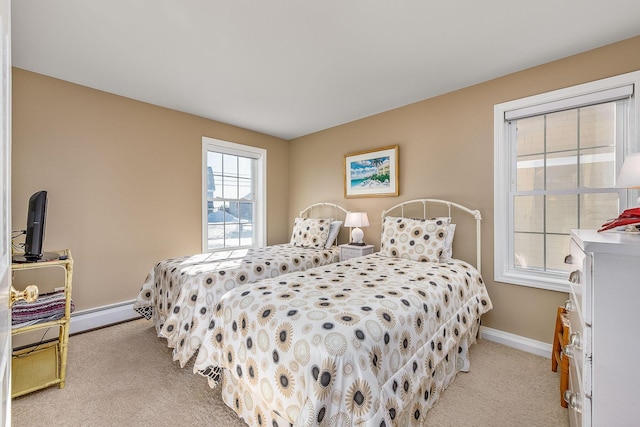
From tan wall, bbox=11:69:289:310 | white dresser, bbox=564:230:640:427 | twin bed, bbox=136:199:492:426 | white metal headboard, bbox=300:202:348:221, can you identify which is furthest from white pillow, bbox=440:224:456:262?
tan wall, bbox=11:69:289:310

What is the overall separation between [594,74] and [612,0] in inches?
24.9

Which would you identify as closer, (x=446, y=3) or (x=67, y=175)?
(x=446, y=3)

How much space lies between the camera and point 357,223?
3.37m

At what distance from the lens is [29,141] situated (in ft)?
8.23

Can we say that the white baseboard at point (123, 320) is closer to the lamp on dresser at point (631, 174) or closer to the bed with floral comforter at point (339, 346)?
the bed with floral comforter at point (339, 346)

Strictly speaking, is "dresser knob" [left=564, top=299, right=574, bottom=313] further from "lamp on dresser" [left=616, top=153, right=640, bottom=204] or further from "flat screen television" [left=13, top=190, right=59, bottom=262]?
"flat screen television" [left=13, top=190, right=59, bottom=262]

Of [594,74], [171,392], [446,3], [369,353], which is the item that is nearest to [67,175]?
[171,392]

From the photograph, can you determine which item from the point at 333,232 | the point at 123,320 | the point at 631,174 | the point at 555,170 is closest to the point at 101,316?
the point at 123,320

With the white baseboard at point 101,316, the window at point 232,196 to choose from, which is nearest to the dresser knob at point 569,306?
the window at point 232,196

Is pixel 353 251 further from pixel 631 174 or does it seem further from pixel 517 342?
pixel 631 174

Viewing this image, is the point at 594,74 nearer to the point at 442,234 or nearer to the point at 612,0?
the point at 612,0

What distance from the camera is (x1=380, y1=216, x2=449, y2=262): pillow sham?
2.57m

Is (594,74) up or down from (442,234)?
up

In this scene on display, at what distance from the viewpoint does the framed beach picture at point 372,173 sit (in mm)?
3379
